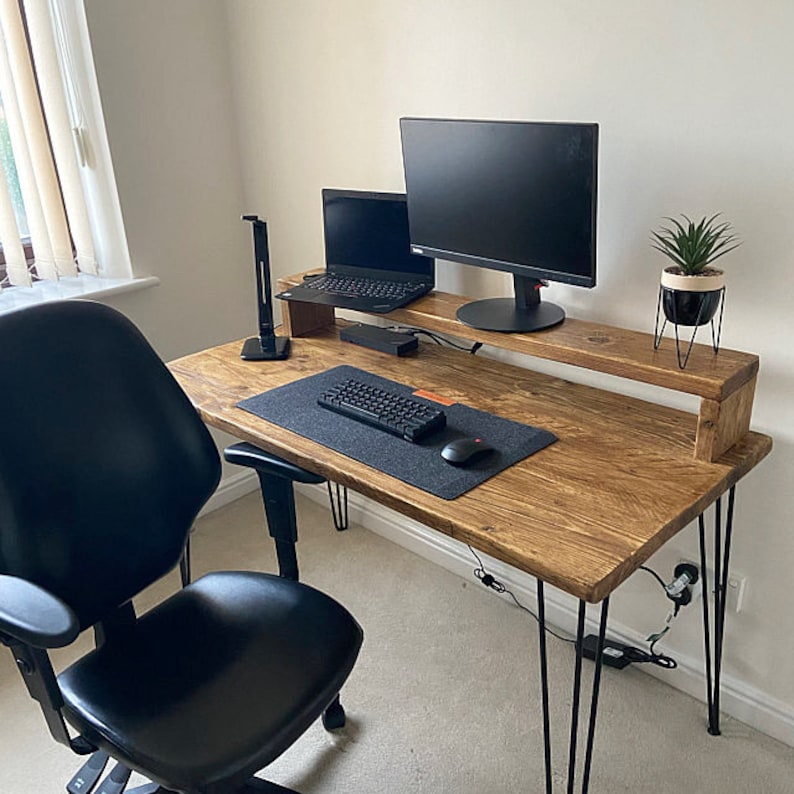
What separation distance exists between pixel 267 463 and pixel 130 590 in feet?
1.10

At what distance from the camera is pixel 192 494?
1.49 meters

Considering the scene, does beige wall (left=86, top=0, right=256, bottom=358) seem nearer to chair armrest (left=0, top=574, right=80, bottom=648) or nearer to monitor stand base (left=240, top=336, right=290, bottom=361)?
monitor stand base (left=240, top=336, right=290, bottom=361)

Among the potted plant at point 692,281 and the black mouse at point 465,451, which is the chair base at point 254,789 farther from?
the potted plant at point 692,281

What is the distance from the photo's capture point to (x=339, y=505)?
8.29ft

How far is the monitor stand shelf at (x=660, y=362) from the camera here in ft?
4.39

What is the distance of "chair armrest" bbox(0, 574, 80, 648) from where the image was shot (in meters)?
1.06

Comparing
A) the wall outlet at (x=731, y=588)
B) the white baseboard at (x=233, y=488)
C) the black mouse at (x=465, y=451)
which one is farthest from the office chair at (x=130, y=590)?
the white baseboard at (x=233, y=488)

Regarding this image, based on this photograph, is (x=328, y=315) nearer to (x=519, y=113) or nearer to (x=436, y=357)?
(x=436, y=357)

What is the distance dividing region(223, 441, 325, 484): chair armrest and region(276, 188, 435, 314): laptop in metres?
0.47

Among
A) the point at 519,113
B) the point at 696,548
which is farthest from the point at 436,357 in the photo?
the point at 696,548

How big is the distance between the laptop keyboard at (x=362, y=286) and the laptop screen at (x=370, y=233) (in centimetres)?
5

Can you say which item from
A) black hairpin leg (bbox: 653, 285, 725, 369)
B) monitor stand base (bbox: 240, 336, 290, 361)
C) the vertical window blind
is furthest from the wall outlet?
the vertical window blind

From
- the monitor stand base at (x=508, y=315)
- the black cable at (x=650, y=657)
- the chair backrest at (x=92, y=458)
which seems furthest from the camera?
the black cable at (x=650, y=657)

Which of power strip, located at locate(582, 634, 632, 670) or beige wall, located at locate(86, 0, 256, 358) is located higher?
beige wall, located at locate(86, 0, 256, 358)
